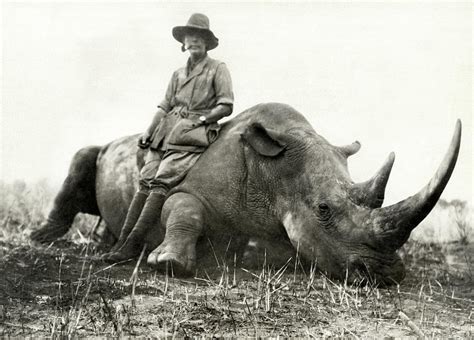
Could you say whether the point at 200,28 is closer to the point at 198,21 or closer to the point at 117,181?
the point at 198,21

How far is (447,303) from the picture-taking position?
4477mm

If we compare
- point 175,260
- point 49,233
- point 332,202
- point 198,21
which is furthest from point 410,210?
point 49,233

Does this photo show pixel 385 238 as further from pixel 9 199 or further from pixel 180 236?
pixel 9 199

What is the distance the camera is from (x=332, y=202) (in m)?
5.02

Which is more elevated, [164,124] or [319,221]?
[164,124]

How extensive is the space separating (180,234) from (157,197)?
2.03ft

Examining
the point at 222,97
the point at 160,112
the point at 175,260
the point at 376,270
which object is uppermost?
the point at 222,97

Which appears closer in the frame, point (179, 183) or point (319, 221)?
point (319, 221)

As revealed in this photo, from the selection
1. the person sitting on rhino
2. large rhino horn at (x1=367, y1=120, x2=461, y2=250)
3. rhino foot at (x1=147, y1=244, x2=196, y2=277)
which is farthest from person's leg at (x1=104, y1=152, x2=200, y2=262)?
large rhino horn at (x1=367, y1=120, x2=461, y2=250)

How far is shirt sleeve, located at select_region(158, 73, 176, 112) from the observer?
658 centimetres

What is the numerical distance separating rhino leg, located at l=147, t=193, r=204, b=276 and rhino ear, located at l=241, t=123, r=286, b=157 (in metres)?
0.75

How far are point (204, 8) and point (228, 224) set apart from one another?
9.44ft

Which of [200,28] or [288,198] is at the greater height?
[200,28]

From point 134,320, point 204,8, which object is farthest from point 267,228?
point 204,8
